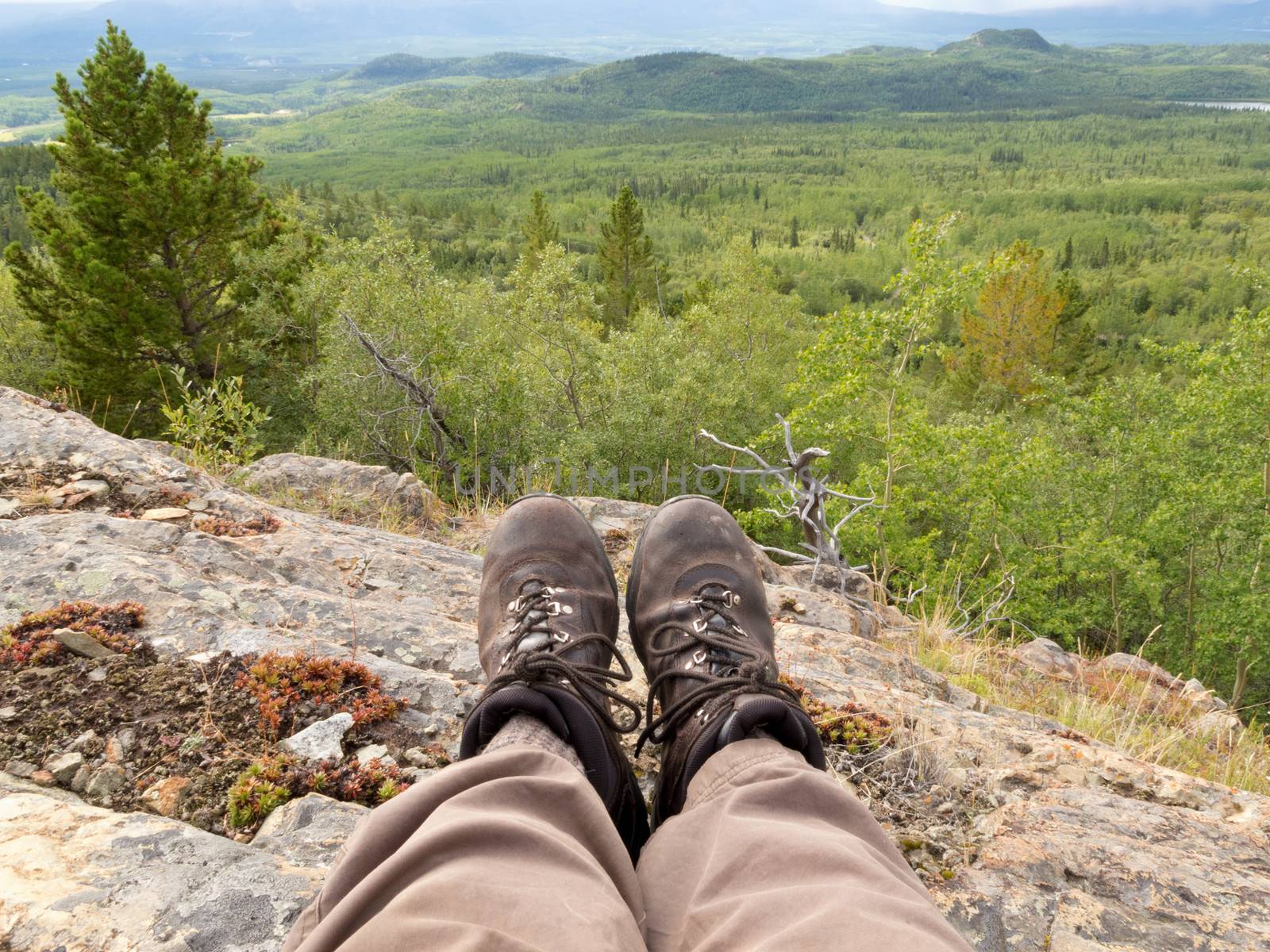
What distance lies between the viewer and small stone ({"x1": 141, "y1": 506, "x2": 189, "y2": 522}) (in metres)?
3.18

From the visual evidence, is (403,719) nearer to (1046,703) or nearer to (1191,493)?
(1046,703)

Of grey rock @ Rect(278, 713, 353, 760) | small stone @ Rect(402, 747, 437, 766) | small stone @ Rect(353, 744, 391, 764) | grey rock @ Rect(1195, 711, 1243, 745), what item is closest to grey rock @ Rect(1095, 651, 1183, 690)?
grey rock @ Rect(1195, 711, 1243, 745)

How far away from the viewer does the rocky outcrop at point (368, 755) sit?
143 cm

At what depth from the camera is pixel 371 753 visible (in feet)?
6.50

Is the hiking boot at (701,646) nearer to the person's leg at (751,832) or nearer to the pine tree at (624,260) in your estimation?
the person's leg at (751,832)

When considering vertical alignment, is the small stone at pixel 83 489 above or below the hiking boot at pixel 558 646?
above

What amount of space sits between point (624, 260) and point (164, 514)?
36098mm

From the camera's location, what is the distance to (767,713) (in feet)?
6.04

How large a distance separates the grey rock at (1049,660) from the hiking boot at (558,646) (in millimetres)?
3192

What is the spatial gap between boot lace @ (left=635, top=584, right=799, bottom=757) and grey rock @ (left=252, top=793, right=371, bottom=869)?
0.84 m

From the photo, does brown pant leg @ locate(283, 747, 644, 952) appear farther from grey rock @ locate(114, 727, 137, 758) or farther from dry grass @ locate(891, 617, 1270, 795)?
dry grass @ locate(891, 617, 1270, 795)

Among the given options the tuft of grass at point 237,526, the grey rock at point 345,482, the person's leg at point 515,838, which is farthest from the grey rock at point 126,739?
the grey rock at point 345,482

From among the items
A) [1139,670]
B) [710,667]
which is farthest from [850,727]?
[1139,670]

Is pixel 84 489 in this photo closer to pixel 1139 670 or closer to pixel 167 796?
pixel 167 796
